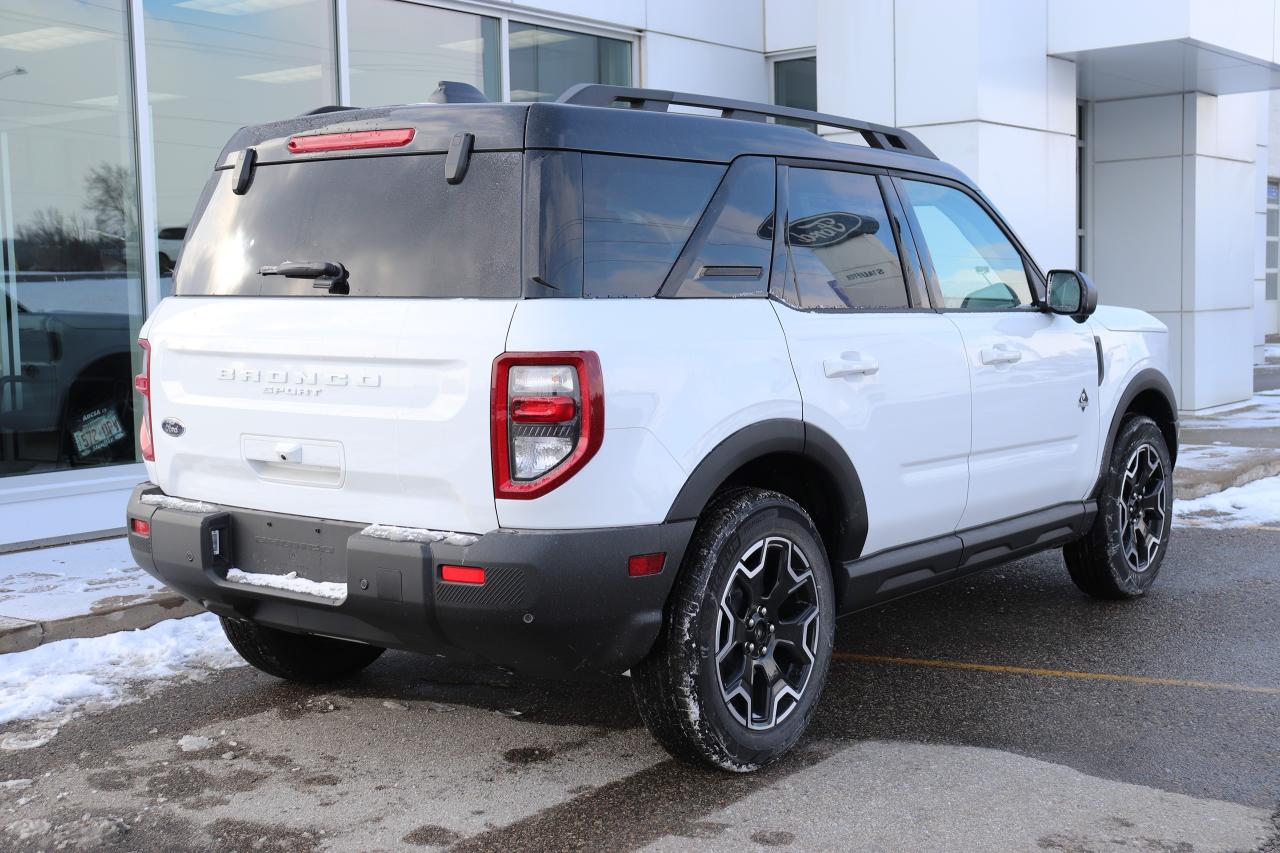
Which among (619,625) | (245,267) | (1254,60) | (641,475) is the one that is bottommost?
(619,625)

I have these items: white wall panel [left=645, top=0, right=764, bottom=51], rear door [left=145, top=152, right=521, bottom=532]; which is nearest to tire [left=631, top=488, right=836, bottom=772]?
rear door [left=145, top=152, right=521, bottom=532]

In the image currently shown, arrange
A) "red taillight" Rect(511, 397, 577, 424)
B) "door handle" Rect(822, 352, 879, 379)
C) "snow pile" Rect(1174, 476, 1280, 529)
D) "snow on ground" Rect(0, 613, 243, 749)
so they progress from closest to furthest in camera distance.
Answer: "red taillight" Rect(511, 397, 577, 424) < "door handle" Rect(822, 352, 879, 379) < "snow on ground" Rect(0, 613, 243, 749) < "snow pile" Rect(1174, 476, 1280, 529)

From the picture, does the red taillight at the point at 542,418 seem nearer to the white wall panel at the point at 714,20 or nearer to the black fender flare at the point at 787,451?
the black fender flare at the point at 787,451

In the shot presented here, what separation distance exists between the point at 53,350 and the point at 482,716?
4.74m

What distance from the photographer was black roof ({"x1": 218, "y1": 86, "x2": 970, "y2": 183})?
3850 mm

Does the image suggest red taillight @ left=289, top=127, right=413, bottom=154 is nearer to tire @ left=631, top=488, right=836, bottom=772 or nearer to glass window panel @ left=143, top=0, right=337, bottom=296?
tire @ left=631, top=488, right=836, bottom=772

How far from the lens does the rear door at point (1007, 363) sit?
203 inches

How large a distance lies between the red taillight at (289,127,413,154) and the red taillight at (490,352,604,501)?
87 cm

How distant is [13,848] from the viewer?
370 cm

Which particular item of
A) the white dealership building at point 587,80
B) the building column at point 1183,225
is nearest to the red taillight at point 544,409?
the white dealership building at point 587,80

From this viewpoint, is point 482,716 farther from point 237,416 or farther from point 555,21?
point 555,21

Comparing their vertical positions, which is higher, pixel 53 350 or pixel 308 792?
pixel 53 350

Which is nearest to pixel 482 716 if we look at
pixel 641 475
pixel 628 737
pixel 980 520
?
pixel 628 737

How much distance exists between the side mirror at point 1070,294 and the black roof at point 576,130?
1.25 metres
